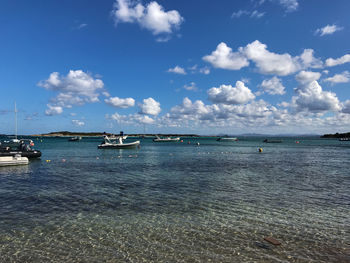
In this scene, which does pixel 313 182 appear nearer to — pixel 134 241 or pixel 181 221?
pixel 181 221

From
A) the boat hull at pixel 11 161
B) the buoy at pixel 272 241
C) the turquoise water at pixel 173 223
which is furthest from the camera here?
the boat hull at pixel 11 161

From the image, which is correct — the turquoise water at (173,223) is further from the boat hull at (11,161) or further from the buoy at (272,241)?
the boat hull at (11,161)

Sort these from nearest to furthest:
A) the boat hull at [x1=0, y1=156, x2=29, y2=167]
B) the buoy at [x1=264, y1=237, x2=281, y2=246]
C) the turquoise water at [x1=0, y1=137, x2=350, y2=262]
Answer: the turquoise water at [x1=0, y1=137, x2=350, y2=262], the buoy at [x1=264, y1=237, x2=281, y2=246], the boat hull at [x1=0, y1=156, x2=29, y2=167]

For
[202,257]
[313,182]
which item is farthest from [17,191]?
[313,182]

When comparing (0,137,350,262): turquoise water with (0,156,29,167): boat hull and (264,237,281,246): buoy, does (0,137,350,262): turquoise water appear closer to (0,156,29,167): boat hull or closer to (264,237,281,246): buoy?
(264,237,281,246): buoy

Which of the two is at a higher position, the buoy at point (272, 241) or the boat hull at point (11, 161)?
the boat hull at point (11, 161)

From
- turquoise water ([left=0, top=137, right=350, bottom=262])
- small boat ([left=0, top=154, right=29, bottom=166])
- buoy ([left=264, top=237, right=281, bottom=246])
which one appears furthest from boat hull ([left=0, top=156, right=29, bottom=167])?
buoy ([left=264, top=237, right=281, bottom=246])

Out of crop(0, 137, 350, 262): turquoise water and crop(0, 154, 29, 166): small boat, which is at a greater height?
crop(0, 154, 29, 166): small boat

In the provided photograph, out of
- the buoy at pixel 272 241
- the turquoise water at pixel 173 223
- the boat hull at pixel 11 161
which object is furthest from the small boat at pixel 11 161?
the buoy at pixel 272 241

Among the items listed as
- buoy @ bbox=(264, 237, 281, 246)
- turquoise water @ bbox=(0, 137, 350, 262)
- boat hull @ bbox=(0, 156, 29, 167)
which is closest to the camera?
turquoise water @ bbox=(0, 137, 350, 262)

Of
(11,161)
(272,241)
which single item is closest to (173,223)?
(272,241)

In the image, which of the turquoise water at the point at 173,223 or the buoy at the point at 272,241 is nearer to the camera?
the turquoise water at the point at 173,223

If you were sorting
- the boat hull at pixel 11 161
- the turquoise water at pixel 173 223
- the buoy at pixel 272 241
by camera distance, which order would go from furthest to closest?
the boat hull at pixel 11 161, the buoy at pixel 272 241, the turquoise water at pixel 173 223

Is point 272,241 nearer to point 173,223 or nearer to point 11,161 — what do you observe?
point 173,223
